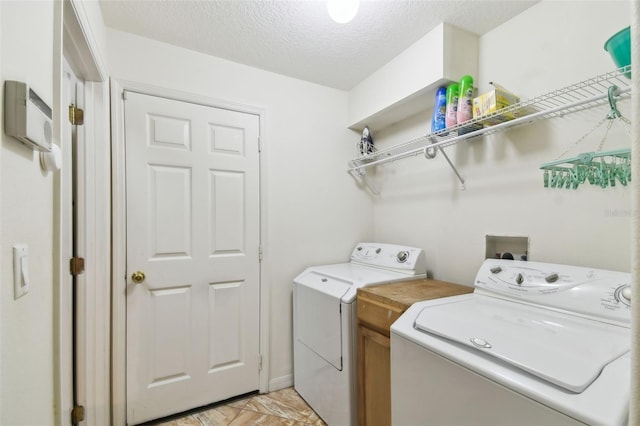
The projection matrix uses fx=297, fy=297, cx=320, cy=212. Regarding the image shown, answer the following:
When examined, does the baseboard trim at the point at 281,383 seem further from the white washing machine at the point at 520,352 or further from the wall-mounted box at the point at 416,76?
the wall-mounted box at the point at 416,76

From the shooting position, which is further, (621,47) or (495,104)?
(495,104)

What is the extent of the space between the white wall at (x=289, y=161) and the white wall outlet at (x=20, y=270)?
1514 millimetres

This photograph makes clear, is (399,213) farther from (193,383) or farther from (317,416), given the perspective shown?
(193,383)

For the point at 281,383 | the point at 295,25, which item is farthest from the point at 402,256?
the point at 295,25

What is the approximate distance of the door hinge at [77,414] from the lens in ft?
5.02

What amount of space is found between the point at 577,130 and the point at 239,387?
245 centimetres

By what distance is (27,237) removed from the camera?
69 cm

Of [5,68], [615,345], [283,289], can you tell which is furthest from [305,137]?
[615,345]

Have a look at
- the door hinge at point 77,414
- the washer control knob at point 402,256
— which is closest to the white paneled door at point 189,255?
the door hinge at point 77,414

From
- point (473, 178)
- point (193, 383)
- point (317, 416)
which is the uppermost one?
point (473, 178)

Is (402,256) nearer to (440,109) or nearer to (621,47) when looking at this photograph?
(440,109)

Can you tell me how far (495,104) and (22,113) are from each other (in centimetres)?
170

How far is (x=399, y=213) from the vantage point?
2.35 m

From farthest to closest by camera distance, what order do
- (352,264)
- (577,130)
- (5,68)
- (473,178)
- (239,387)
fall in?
(352,264) → (239,387) → (473,178) → (577,130) → (5,68)
